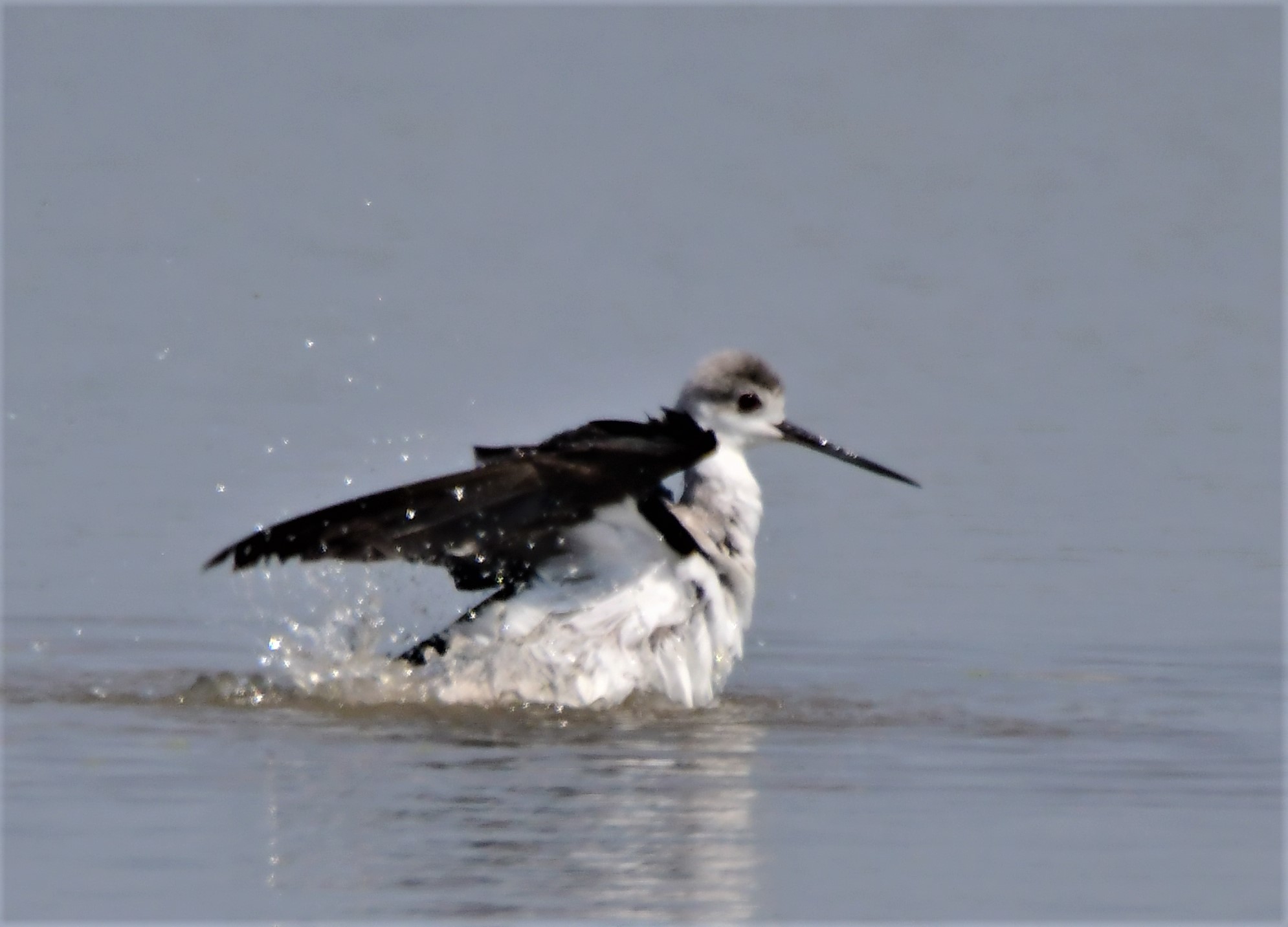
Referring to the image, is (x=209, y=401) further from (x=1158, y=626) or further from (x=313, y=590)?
(x=1158, y=626)

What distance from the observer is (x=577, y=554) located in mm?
8781

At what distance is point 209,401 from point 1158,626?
15.3 feet

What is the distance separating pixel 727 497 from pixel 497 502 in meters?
1.28

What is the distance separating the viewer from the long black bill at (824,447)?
32.0ft

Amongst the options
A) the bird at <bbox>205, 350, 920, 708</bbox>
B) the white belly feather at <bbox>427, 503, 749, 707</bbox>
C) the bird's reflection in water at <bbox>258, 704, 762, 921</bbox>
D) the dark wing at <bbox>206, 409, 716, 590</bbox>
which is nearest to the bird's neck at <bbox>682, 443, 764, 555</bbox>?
the bird at <bbox>205, 350, 920, 708</bbox>

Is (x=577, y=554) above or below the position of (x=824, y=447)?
below

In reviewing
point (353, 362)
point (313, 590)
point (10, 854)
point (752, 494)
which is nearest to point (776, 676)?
point (752, 494)

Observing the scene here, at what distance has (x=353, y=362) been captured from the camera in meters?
13.3

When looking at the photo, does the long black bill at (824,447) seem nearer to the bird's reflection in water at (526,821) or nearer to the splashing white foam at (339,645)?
the bird's reflection in water at (526,821)

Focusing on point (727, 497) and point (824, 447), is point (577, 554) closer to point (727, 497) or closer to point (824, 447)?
point (727, 497)

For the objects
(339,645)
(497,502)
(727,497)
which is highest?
(727,497)

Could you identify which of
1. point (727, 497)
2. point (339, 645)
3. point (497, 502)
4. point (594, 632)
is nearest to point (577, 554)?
point (594, 632)

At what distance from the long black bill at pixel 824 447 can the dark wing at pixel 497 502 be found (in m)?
1.15

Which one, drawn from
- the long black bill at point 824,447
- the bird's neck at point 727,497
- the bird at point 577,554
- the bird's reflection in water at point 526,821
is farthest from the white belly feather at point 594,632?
the long black bill at point 824,447
